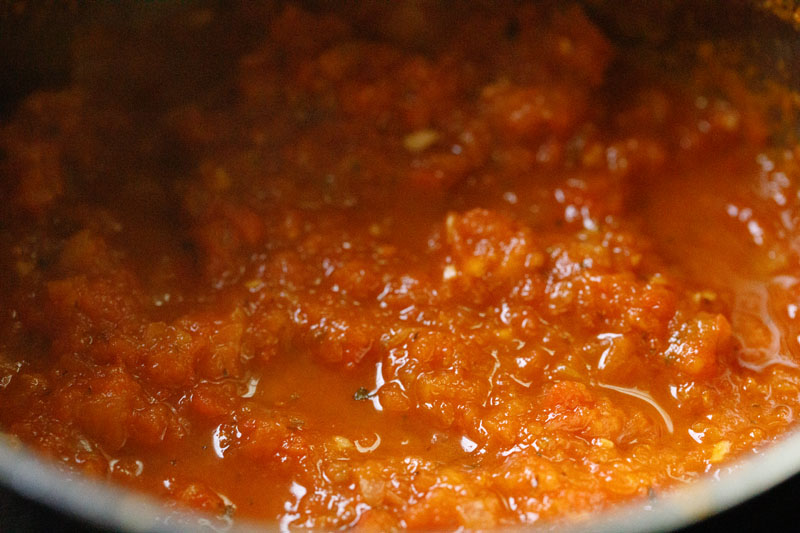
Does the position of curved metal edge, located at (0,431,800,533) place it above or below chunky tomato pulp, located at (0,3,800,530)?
below

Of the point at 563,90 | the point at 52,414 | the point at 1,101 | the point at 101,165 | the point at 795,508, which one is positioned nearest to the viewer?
the point at 795,508

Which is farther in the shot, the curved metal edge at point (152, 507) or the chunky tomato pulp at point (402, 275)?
the chunky tomato pulp at point (402, 275)

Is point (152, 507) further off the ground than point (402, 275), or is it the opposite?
point (402, 275)

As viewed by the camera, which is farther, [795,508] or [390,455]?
[390,455]

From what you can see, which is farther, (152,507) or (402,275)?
(402,275)

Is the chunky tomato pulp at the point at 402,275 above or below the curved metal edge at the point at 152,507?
above

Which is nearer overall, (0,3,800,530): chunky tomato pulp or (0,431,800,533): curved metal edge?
(0,431,800,533): curved metal edge

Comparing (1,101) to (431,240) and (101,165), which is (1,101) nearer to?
(101,165)

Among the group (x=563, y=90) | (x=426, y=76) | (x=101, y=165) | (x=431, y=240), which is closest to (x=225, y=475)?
(x=431, y=240)
